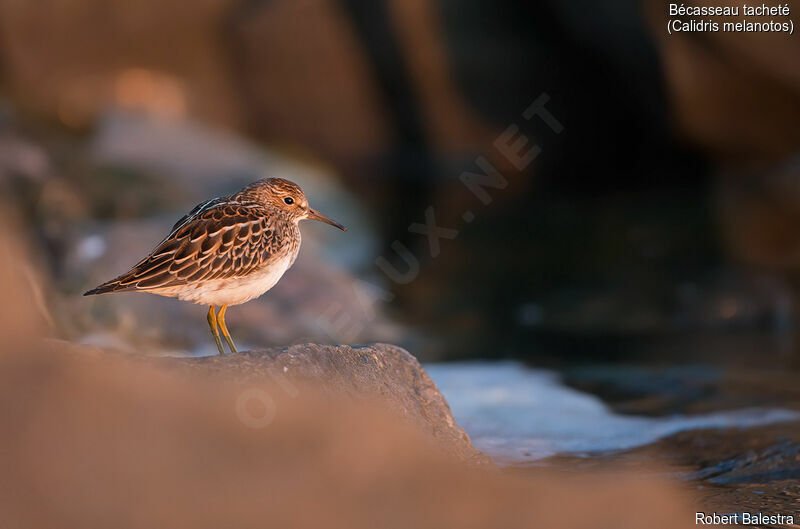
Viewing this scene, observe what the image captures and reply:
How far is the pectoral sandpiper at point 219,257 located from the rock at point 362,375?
2.10 ft

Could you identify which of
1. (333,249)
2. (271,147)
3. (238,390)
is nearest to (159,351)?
(333,249)

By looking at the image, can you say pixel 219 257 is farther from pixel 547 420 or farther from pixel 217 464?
pixel 547 420

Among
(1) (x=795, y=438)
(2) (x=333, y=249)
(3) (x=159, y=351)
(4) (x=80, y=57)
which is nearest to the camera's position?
(1) (x=795, y=438)

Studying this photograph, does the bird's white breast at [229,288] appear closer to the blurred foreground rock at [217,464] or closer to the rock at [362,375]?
the rock at [362,375]

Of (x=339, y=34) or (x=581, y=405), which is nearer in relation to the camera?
(x=581, y=405)

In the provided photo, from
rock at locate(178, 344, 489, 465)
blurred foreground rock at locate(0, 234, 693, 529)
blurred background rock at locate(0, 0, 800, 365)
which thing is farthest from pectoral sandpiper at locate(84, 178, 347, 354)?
blurred background rock at locate(0, 0, 800, 365)

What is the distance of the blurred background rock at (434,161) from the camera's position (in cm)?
834

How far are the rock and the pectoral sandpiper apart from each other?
64 cm

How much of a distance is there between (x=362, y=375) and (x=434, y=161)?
10.8m

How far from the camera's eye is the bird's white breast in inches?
169

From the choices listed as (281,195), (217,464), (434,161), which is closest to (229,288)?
(281,195)

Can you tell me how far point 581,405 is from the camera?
6262mm

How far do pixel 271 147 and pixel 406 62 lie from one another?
2172 mm

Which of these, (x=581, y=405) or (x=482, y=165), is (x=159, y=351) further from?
(x=482, y=165)
